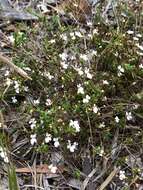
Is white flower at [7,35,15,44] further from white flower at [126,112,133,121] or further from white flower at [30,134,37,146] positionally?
white flower at [126,112,133,121]

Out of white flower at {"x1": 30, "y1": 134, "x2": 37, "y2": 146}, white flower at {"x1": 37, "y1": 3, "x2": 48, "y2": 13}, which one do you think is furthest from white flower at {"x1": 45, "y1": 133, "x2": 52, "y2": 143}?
white flower at {"x1": 37, "y1": 3, "x2": 48, "y2": 13}

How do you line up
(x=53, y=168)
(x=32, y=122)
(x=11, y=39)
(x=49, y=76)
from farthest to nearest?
(x=11, y=39) → (x=49, y=76) → (x=32, y=122) → (x=53, y=168)

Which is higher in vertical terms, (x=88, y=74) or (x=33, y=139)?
(x=88, y=74)

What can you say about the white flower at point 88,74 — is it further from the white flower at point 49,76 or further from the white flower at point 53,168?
the white flower at point 53,168

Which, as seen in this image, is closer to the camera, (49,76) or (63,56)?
(49,76)

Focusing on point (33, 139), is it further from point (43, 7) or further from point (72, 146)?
point (43, 7)

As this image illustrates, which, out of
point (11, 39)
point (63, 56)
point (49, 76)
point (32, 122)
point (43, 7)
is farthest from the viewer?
point (43, 7)

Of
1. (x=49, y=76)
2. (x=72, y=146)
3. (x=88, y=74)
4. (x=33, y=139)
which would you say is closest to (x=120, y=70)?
(x=88, y=74)

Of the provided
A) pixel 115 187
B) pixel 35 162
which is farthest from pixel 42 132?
pixel 115 187

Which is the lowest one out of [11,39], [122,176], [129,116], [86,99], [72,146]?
[122,176]

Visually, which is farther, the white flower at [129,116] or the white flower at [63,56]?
the white flower at [63,56]

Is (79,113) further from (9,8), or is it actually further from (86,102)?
(9,8)

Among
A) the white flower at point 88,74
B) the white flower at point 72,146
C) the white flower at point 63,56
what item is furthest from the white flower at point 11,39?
the white flower at point 72,146
